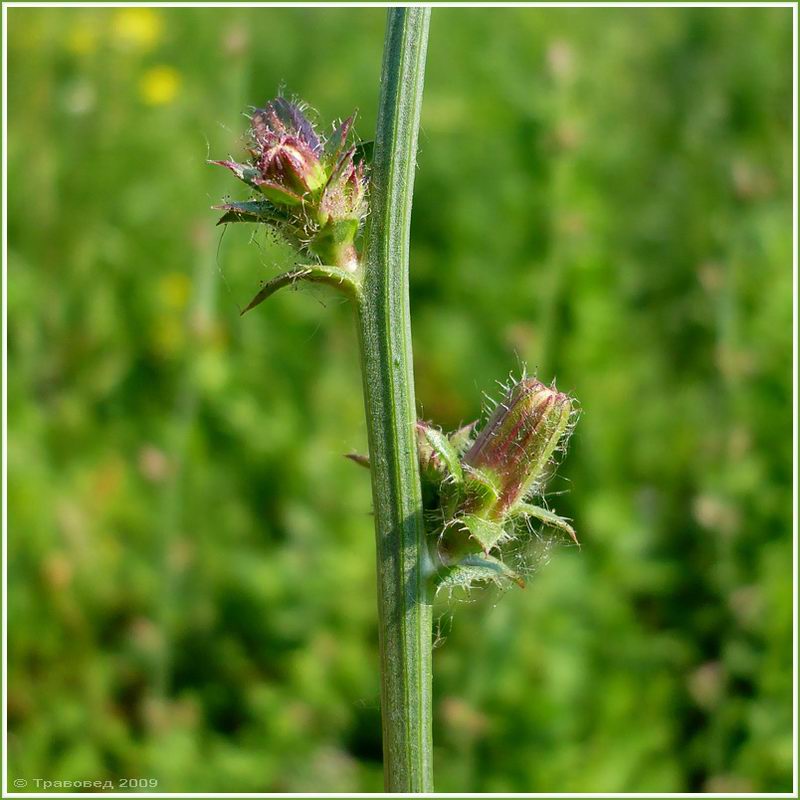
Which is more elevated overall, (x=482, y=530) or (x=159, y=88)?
(x=159, y=88)

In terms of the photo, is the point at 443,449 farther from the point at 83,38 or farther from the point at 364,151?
the point at 83,38

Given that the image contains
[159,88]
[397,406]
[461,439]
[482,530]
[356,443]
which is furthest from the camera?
[159,88]

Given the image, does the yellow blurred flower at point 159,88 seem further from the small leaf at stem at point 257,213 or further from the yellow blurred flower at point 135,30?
the small leaf at stem at point 257,213

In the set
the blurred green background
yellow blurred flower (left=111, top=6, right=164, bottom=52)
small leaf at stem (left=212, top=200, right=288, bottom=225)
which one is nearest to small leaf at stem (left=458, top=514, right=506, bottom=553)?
small leaf at stem (left=212, top=200, right=288, bottom=225)

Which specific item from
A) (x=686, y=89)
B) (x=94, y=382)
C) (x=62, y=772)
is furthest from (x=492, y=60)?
(x=62, y=772)

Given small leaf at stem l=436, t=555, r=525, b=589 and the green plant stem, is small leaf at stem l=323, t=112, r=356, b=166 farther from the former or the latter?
small leaf at stem l=436, t=555, r=525, b=589

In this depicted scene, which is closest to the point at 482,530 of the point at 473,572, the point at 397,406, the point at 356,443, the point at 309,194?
the point at 473,572
